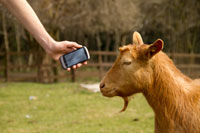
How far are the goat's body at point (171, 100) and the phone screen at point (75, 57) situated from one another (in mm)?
1419

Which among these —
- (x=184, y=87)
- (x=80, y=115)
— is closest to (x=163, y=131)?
(x=184, y=87)

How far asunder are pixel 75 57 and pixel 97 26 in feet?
70.2

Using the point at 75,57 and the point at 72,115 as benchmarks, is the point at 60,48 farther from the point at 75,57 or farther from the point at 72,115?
the point at 72,115

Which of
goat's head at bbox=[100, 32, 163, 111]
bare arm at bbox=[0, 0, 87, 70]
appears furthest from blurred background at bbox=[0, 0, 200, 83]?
bare arm at bbox=[0, 0, 87, 70]

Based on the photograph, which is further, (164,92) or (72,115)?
(72,115)

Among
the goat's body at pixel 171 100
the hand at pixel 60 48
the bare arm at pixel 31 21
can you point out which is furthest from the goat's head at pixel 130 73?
the bare arm at pixel 31 21

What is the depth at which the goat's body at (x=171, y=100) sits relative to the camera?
13.0ft

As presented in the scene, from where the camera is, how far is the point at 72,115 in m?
8.30

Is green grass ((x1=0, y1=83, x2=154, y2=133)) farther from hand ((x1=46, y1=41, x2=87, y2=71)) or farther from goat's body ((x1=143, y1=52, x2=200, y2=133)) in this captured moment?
hand ((x1=46, y1=41, x2=87, y2=71))

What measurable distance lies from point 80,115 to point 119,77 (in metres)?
4.37

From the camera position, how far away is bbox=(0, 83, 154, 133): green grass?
6.69 meters

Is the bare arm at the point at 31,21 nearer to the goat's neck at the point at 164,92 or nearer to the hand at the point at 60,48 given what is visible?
the hand at the point at 60,48

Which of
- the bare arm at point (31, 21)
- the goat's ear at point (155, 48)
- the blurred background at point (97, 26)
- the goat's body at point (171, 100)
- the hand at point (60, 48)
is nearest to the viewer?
the bare arm at point (31, 21)

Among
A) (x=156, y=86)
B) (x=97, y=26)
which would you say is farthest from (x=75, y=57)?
(x=97, y=26)
